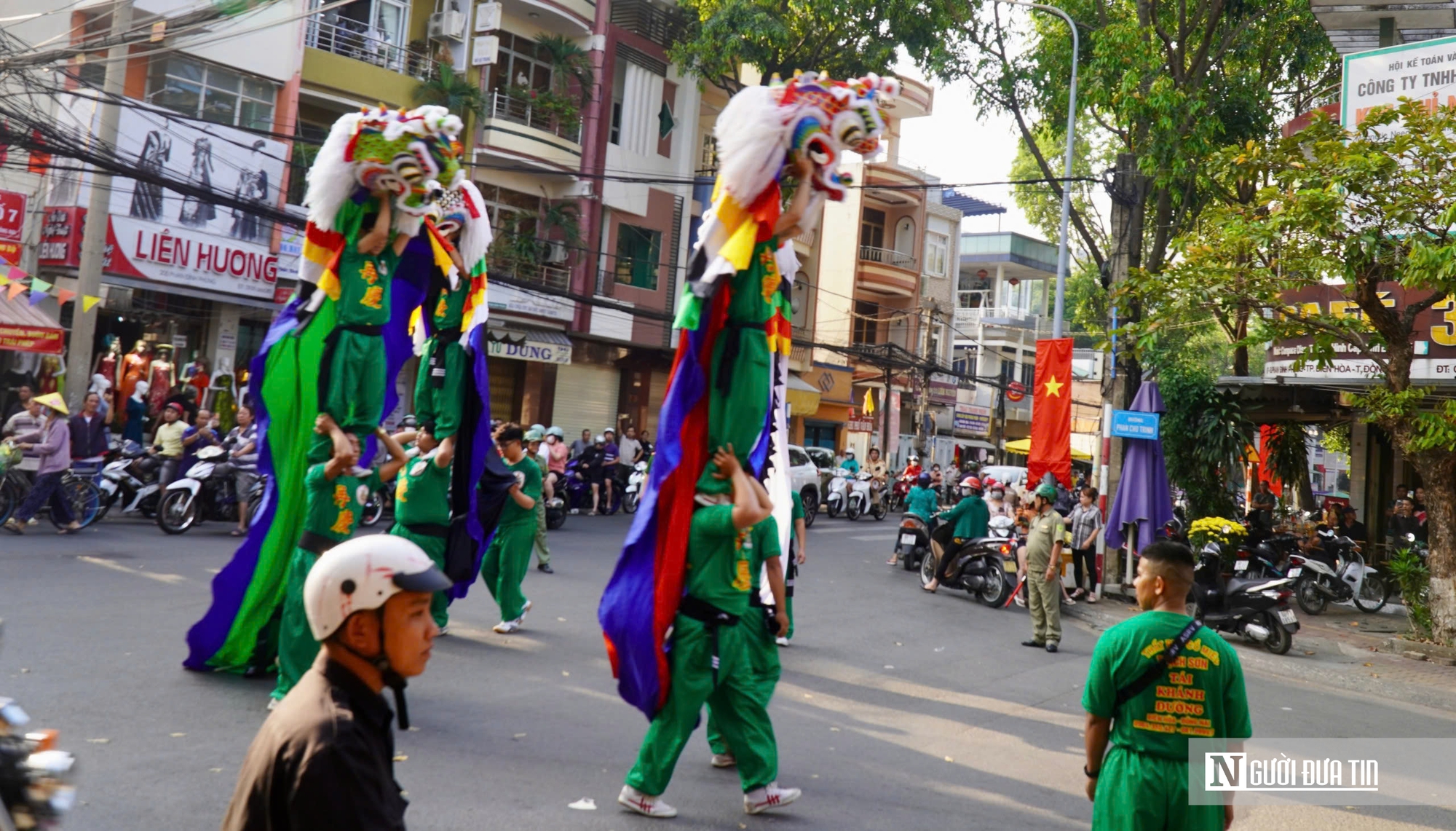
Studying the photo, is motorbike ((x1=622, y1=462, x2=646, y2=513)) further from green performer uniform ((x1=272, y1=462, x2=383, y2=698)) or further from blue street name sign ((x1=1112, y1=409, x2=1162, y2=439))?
green performer uniform ((x1=272, y1=462, x2=383, y2=698))

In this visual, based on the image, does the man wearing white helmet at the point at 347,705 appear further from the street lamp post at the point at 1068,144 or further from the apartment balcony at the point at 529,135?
the apartment balcony at the point at 529,135

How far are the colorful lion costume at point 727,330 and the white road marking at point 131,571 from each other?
6140 millimetres

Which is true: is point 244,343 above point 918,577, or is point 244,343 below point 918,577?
above

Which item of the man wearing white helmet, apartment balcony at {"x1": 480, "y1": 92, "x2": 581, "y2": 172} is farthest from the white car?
the man wearing white helmet

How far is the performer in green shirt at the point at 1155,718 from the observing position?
386 centimetres

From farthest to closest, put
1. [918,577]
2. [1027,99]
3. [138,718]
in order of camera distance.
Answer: [1027,99], [918,577], [138,718]

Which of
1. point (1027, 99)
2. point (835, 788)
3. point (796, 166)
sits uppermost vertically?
point (1027, 99)

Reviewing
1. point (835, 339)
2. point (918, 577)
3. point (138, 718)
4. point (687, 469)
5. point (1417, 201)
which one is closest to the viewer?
point (687, 469)

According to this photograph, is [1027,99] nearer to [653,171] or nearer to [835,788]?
[653,171]

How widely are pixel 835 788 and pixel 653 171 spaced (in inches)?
963

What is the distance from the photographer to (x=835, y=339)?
39.5 metres

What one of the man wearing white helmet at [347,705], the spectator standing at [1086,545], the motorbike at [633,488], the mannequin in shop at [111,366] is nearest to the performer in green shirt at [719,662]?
the man wearing white helmet at [347,705]

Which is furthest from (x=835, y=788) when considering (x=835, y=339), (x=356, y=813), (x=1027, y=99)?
(x=835, y=339)

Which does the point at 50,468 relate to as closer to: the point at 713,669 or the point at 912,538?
the point at 713,669
